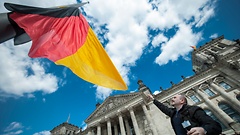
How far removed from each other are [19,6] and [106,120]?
2594 centimetres

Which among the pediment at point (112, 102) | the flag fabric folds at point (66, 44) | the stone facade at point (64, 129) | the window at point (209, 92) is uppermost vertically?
the stone facade at point (64, 129)

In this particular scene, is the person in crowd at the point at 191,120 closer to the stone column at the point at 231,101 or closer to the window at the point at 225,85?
the stone column at the point at 231,101

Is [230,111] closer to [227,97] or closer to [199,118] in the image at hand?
[227,97]

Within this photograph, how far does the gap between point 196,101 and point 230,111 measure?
15.1 ft

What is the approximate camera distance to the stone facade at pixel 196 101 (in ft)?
60.1

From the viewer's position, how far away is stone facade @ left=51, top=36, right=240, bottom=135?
18.3 metres

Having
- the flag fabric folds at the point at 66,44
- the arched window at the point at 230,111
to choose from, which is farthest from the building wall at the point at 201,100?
the flag fabric folds at the point at 66,44

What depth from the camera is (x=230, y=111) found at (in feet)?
58.7

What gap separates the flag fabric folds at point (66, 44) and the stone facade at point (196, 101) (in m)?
17.9

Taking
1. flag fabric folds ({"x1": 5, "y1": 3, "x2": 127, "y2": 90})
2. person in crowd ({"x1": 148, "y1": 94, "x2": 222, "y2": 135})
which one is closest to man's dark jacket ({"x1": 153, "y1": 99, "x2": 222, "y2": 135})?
person in crowd ({"x1": 148, "y1": 94, "x2": 222, "y2": 135})

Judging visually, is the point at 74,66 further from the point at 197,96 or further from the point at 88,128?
the point at 88,128

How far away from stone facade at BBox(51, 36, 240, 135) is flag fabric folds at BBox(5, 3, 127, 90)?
17.9 m

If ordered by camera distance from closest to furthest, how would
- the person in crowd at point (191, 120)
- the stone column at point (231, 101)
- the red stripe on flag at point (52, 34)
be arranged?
the person in crowd at point (191, 120) < the red stripe on flag at point (52, 34) < the stone column at point (231, 101)

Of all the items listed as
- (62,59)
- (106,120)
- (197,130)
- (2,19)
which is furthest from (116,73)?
(106,120)
